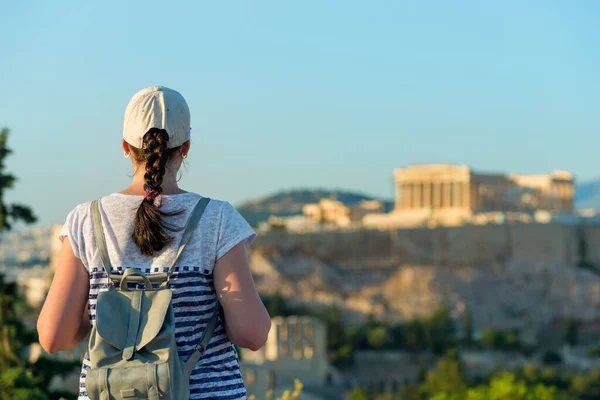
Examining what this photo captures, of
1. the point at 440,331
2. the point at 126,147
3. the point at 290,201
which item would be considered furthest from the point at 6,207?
the point at 290,201

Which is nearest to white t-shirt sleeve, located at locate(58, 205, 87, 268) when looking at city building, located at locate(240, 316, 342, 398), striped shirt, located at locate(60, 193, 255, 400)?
striped shirt, located at locate(60, 193, 255, 400)

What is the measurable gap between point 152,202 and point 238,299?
0.34 meters

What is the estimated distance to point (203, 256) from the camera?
10.6 ft

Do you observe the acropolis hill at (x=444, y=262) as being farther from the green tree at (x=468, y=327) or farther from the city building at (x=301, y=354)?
the city building at (x=301, y=354)

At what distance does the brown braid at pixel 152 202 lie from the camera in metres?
3.20

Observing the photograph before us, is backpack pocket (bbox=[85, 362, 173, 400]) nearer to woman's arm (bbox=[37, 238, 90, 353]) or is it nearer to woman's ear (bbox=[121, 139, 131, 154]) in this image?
woman's arm (bbox=[37, 238, 90, 353])

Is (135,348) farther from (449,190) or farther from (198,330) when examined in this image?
(449,190)

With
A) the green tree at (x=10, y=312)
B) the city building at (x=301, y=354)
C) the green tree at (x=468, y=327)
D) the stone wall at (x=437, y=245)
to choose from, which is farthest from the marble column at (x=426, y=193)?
the green tree at (x=10, y=312)

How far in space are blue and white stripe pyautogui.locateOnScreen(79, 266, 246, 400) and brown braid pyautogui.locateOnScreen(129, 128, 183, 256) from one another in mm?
74

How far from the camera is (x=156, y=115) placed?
331 centimetres

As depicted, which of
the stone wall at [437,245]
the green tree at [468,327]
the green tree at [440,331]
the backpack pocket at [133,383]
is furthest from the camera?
the stone wall at [437,245]

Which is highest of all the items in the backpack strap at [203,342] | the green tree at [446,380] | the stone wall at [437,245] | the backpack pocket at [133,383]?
the stone wall at [437,245]

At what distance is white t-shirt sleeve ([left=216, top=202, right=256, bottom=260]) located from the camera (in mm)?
3232

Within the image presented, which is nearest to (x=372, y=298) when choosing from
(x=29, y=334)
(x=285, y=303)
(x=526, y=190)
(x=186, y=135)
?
(x=285, y=303)
